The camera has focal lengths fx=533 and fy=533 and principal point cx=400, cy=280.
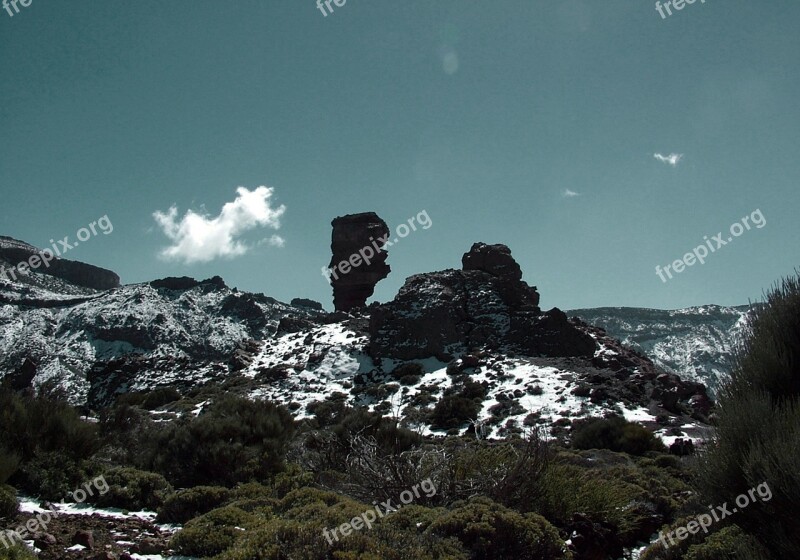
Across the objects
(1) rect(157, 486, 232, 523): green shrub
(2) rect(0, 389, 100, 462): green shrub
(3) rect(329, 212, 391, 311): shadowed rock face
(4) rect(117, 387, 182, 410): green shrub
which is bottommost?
(1) rect(157, 486, 232, 523): green shrub

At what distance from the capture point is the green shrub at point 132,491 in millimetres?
7586

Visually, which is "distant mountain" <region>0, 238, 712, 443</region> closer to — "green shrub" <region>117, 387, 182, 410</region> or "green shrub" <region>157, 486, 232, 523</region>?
"green shrub" <region>117, 387, 182, 410</region>

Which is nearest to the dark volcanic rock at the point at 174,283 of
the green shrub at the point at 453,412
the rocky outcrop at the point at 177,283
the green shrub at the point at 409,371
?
the rocky outcrop at the point at 177,283

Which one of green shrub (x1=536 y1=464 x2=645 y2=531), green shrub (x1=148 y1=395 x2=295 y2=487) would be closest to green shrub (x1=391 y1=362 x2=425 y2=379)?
green shrub (x1=148 y1=395 x2=295 y2=487)

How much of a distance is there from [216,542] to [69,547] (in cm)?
141

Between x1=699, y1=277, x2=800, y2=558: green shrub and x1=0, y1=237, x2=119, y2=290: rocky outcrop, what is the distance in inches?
3577

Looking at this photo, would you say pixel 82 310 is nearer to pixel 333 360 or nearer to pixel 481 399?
pixel 333 360

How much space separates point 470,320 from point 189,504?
116ft

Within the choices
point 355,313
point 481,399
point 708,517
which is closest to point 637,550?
point 708,517

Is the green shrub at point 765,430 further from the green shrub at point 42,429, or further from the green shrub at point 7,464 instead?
the green shrub at point 42,429

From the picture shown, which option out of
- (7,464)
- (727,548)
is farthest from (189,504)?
(727,548)

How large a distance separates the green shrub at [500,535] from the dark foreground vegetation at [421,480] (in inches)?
0.7

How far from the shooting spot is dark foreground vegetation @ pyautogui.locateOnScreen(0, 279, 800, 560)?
446cm

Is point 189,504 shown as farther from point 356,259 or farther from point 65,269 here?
point 65,269
